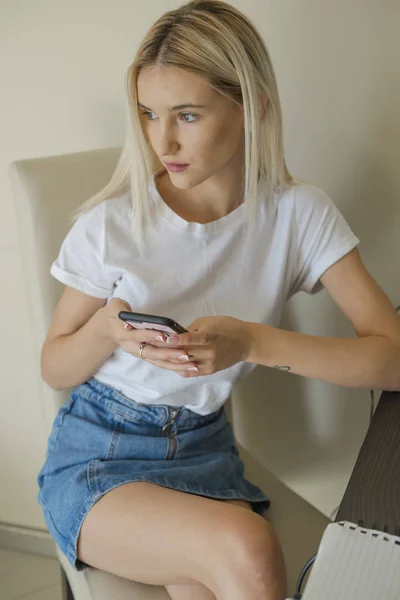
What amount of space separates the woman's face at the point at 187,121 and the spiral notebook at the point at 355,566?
56cm

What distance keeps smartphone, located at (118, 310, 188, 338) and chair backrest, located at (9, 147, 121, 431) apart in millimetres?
317

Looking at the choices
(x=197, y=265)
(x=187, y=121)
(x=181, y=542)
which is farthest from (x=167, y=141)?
(x=181, y=542)

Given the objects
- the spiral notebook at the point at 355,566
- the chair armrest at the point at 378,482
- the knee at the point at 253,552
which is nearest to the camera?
the spiral notebook at the point at 355,566

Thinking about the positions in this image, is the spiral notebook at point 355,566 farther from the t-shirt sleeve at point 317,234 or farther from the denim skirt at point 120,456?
the t-shirt sleeve at point 317,234

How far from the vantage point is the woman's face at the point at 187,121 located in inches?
38.1

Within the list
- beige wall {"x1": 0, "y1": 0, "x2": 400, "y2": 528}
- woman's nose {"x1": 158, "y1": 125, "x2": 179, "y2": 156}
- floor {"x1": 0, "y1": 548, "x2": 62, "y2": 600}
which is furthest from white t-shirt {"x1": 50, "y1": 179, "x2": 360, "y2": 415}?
floor {"x1": 0, "y1": 548, "x2": 62, "y2": 600}

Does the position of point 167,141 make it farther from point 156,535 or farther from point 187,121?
point 156,535

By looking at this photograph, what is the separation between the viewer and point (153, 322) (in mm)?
848

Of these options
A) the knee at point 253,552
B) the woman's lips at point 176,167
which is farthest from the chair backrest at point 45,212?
the knee at point 253,552

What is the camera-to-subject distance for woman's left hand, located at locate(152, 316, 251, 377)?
89 centimetres

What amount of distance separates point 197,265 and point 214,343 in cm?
21

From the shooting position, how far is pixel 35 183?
1.14 m

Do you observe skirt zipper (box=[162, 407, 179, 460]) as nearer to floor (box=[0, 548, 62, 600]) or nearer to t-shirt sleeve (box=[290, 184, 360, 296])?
t-shirt sleeve (box=[290, 184, 360, 296])

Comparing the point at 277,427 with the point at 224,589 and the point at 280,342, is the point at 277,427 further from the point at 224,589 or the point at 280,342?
the point at 224,589
